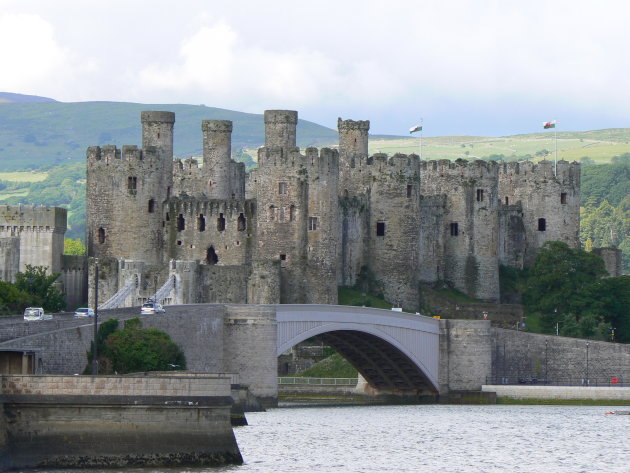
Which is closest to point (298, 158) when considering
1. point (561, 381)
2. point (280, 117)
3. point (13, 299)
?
point (280, 117)

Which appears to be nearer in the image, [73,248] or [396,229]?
[396,229]

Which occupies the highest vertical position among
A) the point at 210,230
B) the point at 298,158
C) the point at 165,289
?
the point at 298,158

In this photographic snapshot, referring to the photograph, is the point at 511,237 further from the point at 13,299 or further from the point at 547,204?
the point at 13,299

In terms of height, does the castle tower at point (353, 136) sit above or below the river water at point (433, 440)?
above

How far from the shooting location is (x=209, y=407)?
2293 inches

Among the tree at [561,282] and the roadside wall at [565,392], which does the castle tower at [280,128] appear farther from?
the roadside wall at [565,392]

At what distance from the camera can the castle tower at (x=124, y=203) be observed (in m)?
110

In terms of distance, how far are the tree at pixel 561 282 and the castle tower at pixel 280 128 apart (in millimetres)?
16101

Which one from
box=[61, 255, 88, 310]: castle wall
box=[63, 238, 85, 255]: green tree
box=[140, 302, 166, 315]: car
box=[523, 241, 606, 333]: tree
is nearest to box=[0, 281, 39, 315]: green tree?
box=[140, 302, 166, 315]: car

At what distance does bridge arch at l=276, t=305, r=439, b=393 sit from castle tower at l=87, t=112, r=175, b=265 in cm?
1486

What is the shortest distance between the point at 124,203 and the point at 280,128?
436 inches

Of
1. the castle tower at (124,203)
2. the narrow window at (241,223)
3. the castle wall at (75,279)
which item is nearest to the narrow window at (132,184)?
the castle tower at (124,203)

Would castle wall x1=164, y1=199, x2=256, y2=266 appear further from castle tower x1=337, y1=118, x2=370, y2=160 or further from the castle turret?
castle tower x1=337, y1=118, x2=370, y2=160

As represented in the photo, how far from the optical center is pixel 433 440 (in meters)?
76.3
